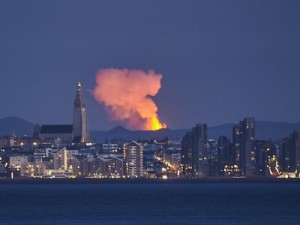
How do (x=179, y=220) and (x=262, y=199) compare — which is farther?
(x=262, y=199)

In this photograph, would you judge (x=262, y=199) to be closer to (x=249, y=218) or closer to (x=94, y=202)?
(x=94, y=202)

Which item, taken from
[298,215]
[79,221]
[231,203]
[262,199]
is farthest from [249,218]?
[262,199]

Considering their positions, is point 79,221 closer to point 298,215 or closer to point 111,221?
point 111,221

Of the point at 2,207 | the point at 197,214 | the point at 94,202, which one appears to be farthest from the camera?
the point at 94,202

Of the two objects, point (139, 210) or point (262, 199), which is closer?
point (139, 210)

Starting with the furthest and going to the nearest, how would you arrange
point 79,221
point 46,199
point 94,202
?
point 46,199 < point 94,202 < point 79,221

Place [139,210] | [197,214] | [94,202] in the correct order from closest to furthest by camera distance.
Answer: [197,214] → [139,210] → [94,202]

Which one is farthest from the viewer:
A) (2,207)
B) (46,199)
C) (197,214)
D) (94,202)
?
(46,199)

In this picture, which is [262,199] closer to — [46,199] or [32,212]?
[46,199]

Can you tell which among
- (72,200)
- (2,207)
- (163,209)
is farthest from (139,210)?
(72,200)
